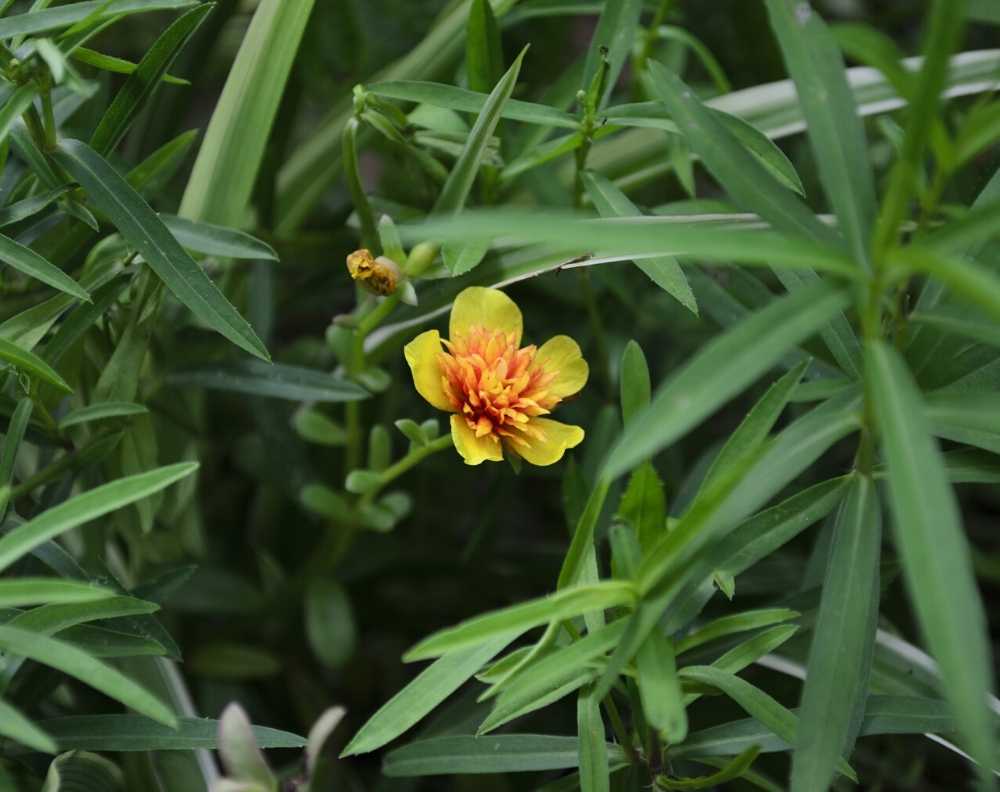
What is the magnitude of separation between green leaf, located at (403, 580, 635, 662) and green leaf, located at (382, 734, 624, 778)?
117 millimetres

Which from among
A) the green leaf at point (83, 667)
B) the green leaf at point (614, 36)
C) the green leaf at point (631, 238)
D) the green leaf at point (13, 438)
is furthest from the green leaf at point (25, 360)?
the green leaf at point (614, 36)

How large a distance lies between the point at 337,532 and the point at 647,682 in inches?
15.3

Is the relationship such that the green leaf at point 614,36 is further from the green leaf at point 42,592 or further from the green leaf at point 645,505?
the green leaf at point 42,592

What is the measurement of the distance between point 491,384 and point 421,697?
0.51 ft

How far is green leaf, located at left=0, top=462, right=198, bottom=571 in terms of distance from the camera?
17.2 inches

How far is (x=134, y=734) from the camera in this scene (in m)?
0.53

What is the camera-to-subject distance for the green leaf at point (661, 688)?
16.5 inches

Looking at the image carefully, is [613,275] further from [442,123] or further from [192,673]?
[192,673]

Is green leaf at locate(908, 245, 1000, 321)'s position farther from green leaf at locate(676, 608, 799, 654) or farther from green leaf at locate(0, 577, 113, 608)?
green leaf at locate(0, 577, 113, 608)

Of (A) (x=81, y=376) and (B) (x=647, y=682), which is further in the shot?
(A) (x=81, y=376)

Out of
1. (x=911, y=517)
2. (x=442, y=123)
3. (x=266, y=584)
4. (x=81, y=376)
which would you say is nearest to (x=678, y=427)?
(x=911, y=517)

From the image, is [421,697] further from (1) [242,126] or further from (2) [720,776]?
(1) [242,126]

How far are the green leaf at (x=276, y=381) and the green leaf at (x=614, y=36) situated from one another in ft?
0.76

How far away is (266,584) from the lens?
2.81ft
